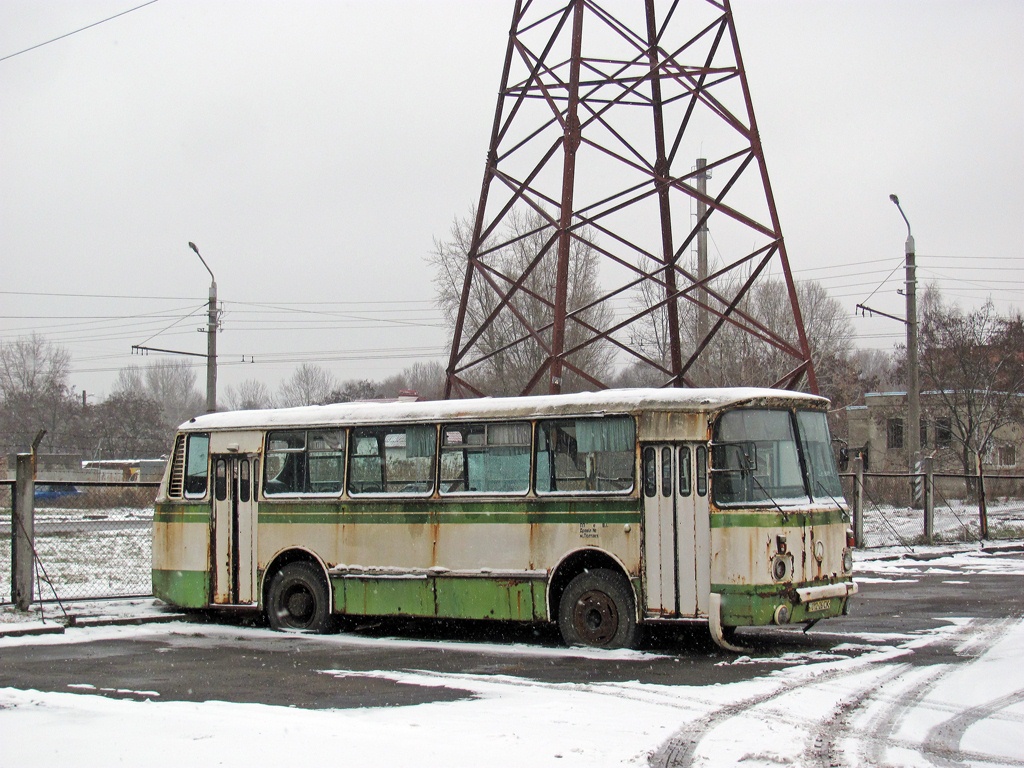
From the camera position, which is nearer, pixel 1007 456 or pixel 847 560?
pixel 847 560

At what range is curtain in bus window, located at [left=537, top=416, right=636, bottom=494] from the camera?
12961 millimetres

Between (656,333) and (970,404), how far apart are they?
12426mm

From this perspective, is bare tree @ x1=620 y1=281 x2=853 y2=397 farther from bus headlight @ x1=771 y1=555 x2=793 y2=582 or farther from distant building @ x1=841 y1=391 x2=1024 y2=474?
bus headlight @ x1=771 y1=555 x2=793 y2=582

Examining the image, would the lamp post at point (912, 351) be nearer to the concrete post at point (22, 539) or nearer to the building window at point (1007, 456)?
the concrete post at point (22, 539)

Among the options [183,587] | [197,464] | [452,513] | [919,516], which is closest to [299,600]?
[183,587]

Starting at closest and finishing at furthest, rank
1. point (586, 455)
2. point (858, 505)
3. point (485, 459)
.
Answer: point (586, 455) → point (485, 459) → point (858, 505)

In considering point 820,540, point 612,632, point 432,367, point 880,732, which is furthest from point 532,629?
point 432,367

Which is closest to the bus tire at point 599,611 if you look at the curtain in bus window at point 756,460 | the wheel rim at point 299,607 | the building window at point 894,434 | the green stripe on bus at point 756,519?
the green stripe on bus at point 756,519

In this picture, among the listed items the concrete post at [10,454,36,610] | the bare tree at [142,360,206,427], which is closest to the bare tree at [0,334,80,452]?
the bare tree at [142,360,206,427]

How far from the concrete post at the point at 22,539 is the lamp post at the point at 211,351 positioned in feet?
48.7

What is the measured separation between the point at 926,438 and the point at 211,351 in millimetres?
38009

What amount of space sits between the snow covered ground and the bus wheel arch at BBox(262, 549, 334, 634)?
3413 mm

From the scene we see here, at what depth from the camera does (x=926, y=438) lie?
5894cm

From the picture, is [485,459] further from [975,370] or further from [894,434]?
[894,434]
